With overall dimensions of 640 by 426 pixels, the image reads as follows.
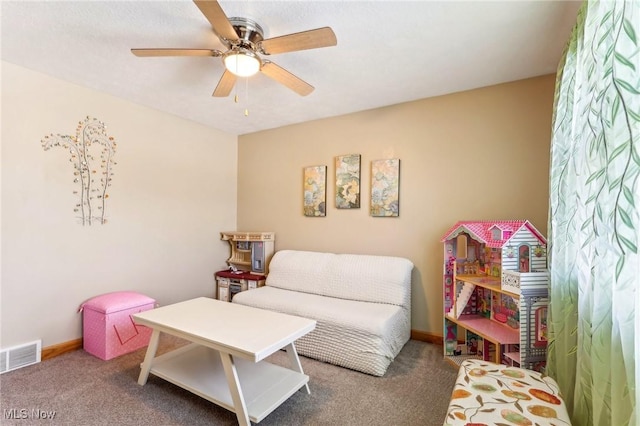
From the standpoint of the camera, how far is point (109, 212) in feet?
9.25

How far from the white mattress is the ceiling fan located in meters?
1.78

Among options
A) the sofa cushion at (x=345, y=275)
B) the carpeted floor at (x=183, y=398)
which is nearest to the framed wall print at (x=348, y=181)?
the sofa cushion at (x=345, y=275)

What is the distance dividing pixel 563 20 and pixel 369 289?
2.31 meters

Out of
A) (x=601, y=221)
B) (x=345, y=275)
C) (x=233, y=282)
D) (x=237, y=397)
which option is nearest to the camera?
(x=601, y=221)

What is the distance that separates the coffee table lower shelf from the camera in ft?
5.47

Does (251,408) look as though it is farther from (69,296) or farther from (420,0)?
(420,0)

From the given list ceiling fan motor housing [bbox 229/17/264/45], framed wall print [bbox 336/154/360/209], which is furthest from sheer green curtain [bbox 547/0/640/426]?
framed wall print [bbox 336/154/360/209]

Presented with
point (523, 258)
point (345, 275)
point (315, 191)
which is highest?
point (315, 191)

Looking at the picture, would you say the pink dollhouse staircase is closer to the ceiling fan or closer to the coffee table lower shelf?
the coffee table lower shelf

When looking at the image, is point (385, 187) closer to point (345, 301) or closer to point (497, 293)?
point (345, 301)

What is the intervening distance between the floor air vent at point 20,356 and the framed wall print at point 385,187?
3.10 meters

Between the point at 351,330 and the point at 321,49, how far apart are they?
2.05m

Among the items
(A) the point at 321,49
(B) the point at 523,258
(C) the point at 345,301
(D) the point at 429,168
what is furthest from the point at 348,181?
(B) the point at 523,258

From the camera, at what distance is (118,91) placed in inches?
107
